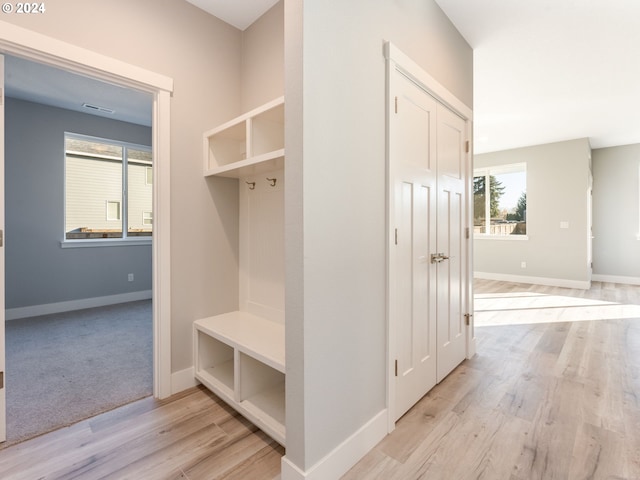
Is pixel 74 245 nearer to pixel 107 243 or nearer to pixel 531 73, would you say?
pixel 107 243

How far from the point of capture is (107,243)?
15.6ft

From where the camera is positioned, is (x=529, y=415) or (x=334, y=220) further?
(x=529, y=415)

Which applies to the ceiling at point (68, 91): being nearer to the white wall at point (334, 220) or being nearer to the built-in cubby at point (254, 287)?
the built-in cubby at point (254, 287)

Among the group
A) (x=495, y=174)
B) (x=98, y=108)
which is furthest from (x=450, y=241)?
(x=495, y=174)

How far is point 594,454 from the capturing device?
5.14 feet

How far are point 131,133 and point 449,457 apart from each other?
562 centimetres

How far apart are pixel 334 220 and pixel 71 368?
2611 millimetres

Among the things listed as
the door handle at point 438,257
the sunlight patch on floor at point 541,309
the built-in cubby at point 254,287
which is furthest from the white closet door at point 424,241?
→ the sunlight patch on floor at point 541,309

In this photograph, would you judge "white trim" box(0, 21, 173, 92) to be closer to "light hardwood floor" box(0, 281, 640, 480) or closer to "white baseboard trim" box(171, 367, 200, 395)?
"white baseboard trim" box(171, 367, 200, 395)

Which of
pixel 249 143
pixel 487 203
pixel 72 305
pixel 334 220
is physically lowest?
pixel 72 305

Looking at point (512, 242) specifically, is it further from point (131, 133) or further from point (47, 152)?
point (47, 152)

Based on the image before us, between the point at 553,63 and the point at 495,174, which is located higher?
the point at 553,63

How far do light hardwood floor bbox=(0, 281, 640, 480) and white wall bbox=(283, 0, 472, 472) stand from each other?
0.30 m

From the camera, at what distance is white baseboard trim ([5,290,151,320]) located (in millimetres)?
3961
